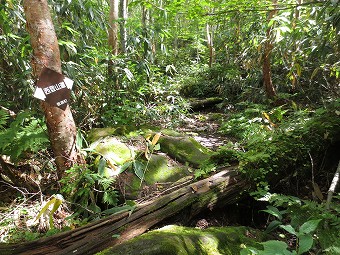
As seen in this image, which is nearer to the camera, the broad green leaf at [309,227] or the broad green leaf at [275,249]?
the broad green leaf at [275,249]

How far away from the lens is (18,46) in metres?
3.67

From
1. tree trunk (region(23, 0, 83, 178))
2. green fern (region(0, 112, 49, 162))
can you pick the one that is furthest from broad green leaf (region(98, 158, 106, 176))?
green fern (region(0, 112, 49, 162))

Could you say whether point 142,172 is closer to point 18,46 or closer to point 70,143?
point 70,143

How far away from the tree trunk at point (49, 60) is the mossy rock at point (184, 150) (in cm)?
143

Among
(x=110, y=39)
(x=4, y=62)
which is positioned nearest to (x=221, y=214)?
(x=4, y=62)

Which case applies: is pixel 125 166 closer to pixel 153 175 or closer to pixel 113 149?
pixel 153 175

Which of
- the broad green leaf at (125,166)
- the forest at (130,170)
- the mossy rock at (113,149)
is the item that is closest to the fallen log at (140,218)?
the forest at (130,170)

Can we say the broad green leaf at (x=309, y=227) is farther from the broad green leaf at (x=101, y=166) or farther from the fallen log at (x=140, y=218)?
the broad green leaf at (x=101, y=166)

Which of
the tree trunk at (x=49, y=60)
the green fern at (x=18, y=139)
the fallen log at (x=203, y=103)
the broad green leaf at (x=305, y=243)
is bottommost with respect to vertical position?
the fallen log at (x=203, y=103)

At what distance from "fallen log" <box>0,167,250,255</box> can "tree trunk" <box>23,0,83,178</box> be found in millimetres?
1099

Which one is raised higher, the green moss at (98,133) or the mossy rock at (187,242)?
the green moss at (98,133)

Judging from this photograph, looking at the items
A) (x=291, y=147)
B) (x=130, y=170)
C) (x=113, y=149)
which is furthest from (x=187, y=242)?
(x=113, y=149)

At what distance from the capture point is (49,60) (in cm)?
263

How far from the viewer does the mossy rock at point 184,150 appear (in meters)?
3.68
